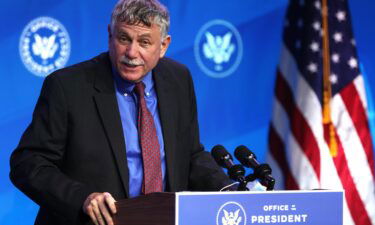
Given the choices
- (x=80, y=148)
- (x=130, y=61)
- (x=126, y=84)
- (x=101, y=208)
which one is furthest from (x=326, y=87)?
(x=101, y=208)

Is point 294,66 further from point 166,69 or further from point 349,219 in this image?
point 166,69

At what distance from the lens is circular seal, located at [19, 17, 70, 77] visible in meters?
4.18

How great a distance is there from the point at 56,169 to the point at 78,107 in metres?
0.27

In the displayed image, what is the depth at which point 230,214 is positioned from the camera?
2070 millimetres

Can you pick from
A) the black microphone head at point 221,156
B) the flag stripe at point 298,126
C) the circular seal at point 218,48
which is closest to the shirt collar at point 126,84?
the black microphone head at point 221,156

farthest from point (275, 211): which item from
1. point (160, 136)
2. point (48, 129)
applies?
point (48, 129)

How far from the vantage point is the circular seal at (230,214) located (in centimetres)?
206

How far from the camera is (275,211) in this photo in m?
2.14

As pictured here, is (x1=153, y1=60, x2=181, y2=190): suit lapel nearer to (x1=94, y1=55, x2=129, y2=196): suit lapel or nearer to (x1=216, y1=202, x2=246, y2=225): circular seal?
(x1=94, y1=55, x2=129, y2=196): suit lapel

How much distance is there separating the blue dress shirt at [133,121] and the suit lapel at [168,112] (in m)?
0.02

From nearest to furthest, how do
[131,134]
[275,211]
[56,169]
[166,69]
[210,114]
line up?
1. [275,211]
2. [56,169]
3. [131,134]
4. [166,69]
5. [210,114]

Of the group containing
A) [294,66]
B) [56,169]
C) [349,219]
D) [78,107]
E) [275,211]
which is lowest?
[349,219]

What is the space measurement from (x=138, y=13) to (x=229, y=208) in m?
0.86

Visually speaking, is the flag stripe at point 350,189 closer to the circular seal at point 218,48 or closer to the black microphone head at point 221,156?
the circular seal at point 218,48
